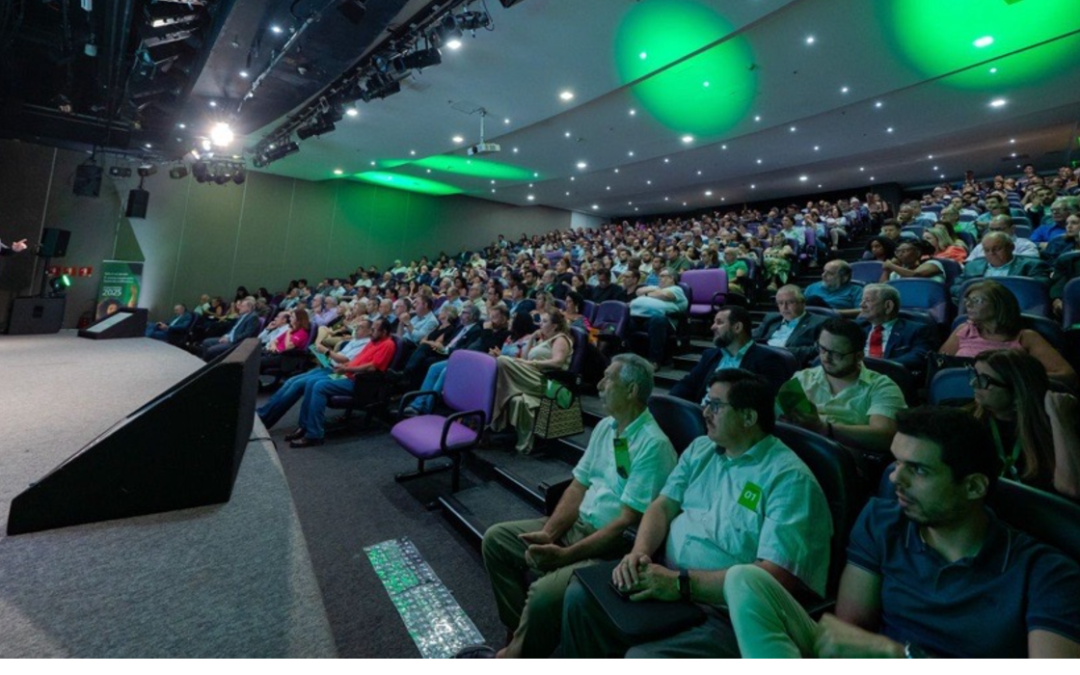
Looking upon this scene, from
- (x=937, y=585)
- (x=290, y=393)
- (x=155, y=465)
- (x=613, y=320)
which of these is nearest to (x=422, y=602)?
(x=155, y=465)

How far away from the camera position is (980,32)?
576cm

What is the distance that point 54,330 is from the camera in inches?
308

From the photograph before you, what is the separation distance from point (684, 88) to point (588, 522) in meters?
7.84

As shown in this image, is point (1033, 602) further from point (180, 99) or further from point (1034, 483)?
point (180, 99)

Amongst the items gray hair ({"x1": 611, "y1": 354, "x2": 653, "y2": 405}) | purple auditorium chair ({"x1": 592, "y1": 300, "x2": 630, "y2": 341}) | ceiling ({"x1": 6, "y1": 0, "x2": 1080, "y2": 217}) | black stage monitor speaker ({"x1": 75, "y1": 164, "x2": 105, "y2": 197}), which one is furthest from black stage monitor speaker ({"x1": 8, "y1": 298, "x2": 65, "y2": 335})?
gray hair ({"x1": 611, "y1": 354, "x2": 653, "y2": 405})

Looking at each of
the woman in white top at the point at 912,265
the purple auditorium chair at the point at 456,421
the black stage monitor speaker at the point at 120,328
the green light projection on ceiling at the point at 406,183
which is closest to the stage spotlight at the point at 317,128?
the black stage monitor speaker at the point at 120,328

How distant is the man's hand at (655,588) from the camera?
1.22m

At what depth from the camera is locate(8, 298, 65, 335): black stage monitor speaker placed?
7.27 metres

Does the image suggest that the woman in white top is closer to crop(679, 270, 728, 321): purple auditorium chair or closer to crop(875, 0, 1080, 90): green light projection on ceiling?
crop(679, 270, 728, 321): purple auditorium chair

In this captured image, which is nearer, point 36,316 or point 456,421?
point 456,421

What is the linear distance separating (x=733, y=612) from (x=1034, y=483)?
1149 millimetres

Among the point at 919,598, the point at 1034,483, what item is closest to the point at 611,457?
the point at 919,598

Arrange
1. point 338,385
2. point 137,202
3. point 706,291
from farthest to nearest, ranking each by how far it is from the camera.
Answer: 1. point 137,202
2. point 706,291
3. point 338,385

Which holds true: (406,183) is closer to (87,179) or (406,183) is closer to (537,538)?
(87,179)
